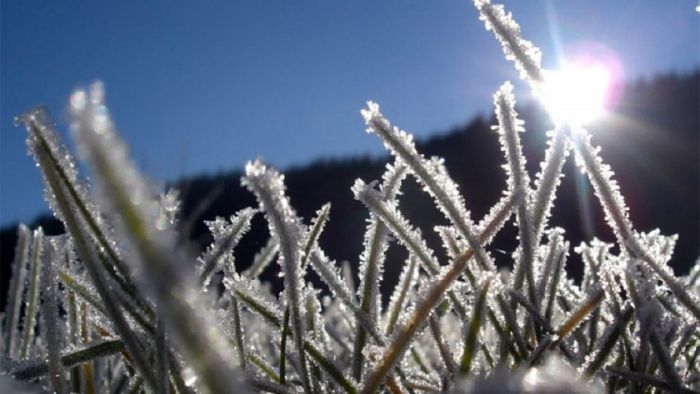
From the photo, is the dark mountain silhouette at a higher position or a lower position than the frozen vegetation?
higher

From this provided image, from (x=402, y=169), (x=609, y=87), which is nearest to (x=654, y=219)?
(x=609, y=87)

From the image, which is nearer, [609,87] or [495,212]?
[495,212]

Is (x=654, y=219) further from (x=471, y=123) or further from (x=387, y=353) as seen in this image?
(x=387, y=353)

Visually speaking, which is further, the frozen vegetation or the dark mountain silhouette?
the dark mountain silhouette

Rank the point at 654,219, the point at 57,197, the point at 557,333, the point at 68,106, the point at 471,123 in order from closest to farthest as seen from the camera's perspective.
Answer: the point at 68,106 < the point at 57,197 < the point at 557,333 < the point at 654,219 < the point at 471,123

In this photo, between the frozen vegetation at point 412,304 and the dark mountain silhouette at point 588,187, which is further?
the dark mountain silhouette at point 588,187

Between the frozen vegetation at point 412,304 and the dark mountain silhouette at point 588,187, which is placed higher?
the dark mountain silhouette at point 588,187

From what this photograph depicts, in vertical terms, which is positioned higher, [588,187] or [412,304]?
[588,187]

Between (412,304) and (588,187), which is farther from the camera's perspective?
(588,187)
